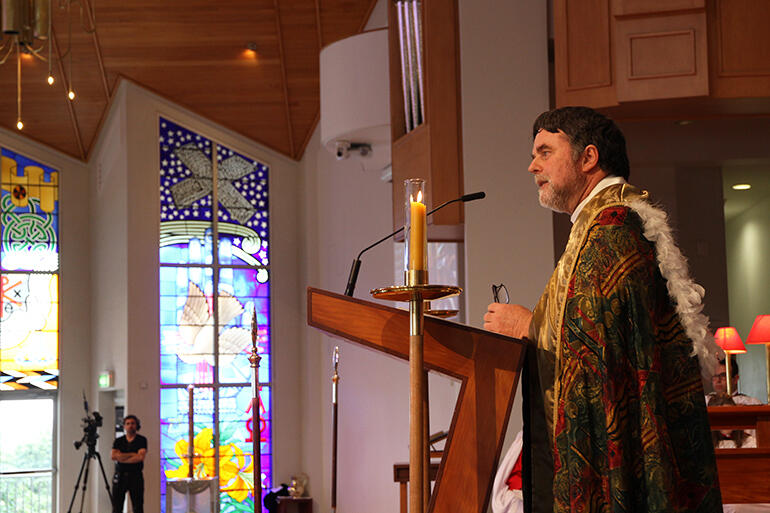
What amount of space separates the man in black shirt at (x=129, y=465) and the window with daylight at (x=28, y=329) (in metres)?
3.12

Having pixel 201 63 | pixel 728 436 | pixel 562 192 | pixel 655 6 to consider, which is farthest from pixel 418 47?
pixel 201 63

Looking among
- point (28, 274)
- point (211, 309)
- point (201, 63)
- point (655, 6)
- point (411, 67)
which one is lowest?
point (211, 309)

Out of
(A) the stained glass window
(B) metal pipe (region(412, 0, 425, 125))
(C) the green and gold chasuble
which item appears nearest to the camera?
(C) the green and gold chasuble

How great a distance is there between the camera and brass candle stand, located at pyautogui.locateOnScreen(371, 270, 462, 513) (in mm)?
1667

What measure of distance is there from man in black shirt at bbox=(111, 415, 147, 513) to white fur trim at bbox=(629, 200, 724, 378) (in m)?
8.36

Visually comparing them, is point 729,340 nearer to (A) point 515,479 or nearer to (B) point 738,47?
(B) point 738,47

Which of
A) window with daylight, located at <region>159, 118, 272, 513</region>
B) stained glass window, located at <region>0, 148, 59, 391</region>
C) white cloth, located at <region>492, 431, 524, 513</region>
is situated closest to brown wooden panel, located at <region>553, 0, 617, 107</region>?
white cloth, located at <region>492, 431, 524, 513</region>

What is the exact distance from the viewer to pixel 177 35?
9.95 metres

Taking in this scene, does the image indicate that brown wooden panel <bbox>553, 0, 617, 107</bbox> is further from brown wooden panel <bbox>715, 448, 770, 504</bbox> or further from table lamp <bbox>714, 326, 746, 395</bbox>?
brown wooden panel <bbox>715, 448, 770, 504</bbox>

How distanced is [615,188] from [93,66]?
9755 millimetres

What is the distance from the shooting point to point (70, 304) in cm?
1253

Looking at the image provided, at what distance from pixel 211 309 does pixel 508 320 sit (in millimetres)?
9764

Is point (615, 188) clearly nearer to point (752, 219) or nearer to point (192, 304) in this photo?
point (752, 219)

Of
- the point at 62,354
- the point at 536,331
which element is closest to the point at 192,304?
the point at 62,354
